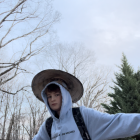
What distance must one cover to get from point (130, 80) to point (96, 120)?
7334 millimetres

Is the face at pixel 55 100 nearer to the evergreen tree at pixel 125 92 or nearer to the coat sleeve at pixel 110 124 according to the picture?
the coat sleeve at pixel 110 124

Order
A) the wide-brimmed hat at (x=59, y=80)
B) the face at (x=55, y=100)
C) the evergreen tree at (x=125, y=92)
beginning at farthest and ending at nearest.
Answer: the evergreen tree at (x=125, y=92), the wide-brimmed hat at (x=59, y=80), the face at (x=55, y=100)

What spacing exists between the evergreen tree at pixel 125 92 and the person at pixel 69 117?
634 centimetres

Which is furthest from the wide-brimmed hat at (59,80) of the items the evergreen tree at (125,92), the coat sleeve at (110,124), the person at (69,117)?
the evergreen tree at (125,92)

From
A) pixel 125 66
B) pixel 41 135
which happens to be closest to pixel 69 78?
pixel 41 135

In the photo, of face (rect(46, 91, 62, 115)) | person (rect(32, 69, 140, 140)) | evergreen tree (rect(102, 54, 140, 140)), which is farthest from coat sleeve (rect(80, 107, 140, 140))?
evergreen tree (rect(102, 54, 140, 140))

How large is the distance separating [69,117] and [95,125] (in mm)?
320

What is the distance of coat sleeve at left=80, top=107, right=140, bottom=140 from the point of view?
141cm

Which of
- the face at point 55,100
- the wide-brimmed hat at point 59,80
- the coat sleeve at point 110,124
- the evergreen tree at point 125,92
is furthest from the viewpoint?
the evergreen tree at point 125,92

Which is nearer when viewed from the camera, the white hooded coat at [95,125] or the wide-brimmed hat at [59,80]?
the white hooded coat at [95,125]

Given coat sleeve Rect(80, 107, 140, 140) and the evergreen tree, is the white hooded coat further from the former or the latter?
the evergreen tree

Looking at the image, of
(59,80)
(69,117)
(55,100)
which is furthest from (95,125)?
(59,80)

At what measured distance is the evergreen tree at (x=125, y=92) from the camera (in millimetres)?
7633

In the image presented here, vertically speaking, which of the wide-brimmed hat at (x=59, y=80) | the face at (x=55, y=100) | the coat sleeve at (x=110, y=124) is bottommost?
the coat sleeve at (x=110, y=124)
